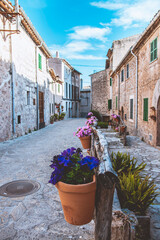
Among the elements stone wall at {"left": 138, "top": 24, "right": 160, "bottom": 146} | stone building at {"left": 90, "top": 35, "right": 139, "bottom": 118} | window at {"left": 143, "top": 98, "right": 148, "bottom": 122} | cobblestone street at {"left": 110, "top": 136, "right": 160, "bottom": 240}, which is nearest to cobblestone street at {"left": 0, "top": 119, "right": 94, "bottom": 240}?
cobblestone street at {"left": 110, "top": 136, "right": 160, "bottom": 240}

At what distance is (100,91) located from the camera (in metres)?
25.7

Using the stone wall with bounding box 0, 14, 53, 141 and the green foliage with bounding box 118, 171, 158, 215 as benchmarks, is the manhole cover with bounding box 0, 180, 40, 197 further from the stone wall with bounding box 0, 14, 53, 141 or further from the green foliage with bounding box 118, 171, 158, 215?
the stone wall with bounding box 0, 14, 53, 141

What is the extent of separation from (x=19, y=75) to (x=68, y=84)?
21.4 m

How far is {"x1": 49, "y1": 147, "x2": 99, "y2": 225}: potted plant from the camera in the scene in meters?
2.07

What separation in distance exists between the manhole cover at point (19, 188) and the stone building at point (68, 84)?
2315 cm

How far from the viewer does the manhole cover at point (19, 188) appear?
3.62 meters

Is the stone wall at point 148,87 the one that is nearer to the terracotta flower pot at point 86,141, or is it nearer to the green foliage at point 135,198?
the terracotta flower pot at point 86,141

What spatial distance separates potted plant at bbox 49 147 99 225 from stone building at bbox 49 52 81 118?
82.0 feet

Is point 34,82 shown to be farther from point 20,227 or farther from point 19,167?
point 20,227

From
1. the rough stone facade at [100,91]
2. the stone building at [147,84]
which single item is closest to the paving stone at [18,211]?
the stone building at [147,84]

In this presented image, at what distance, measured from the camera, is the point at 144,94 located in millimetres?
9094

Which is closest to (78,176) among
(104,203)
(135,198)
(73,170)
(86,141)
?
(73,170)

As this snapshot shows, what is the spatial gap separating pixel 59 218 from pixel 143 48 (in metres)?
8.78

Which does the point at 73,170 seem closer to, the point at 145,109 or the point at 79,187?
the point at 79,187
